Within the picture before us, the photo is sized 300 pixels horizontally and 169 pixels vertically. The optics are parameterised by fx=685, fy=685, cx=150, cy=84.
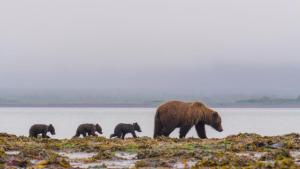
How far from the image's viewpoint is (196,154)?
17797 mm

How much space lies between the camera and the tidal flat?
15469 millimetres

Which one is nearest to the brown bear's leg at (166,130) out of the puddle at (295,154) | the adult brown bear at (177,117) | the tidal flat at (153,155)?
the adult brown bear at (177,117)

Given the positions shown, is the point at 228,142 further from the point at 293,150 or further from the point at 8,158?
the point at 8,158

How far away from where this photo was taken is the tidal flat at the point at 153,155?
1547cm

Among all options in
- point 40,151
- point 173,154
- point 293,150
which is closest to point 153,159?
point 173,154

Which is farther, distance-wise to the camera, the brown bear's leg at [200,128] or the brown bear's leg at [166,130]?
the brown bear's leg at [200,128]

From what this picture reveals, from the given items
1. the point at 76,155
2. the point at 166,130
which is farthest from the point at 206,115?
the point at 76,155

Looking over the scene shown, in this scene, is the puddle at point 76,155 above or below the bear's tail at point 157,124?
below

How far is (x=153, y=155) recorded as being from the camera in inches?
690

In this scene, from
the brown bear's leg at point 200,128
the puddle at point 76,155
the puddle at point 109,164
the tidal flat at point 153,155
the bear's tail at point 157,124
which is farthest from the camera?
the brown bear's leg at point 200,128

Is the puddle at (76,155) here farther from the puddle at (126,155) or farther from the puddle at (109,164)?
the puddle at (109,164)

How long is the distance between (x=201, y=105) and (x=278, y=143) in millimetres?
9416

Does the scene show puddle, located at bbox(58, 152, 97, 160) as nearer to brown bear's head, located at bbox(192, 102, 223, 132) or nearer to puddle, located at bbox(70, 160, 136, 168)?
puddle, located at bbox(70, 160, 136, 168)

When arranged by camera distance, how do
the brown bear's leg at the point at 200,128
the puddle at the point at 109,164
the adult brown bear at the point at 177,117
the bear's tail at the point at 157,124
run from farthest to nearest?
1. the brown bear's leg at the point at 200,128
2. the bear's tail at the point at 157,124
3. the adult brown bear at the point at 177,117
4. the puddle at the point at 109,164
